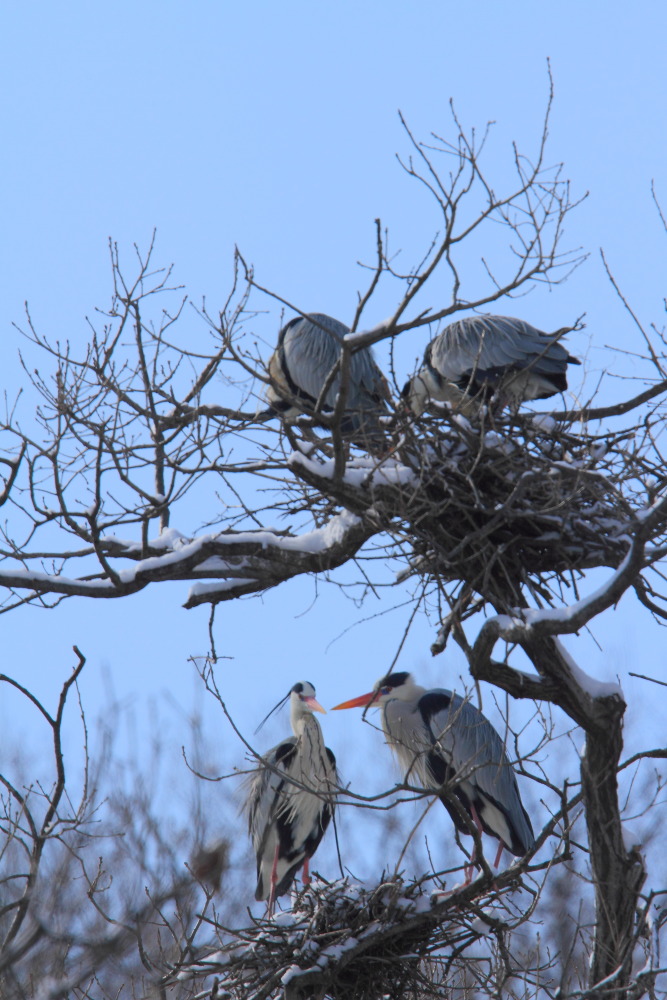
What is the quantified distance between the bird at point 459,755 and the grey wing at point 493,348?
69.6 inches

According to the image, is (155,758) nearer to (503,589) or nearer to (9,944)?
(503,589)

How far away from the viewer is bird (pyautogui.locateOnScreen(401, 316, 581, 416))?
22.1ft

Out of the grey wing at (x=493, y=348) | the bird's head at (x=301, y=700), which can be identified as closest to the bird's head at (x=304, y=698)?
the bird's head at (x=301, y=700)

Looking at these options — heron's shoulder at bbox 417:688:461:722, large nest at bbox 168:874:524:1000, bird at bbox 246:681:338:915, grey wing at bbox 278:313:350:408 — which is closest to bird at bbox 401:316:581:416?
grey wing at bbox 278:313:350:408

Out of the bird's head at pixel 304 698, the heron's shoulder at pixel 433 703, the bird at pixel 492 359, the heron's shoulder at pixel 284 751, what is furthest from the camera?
the bird's head at pixel 304 698

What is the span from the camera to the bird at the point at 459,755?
6.82 metres

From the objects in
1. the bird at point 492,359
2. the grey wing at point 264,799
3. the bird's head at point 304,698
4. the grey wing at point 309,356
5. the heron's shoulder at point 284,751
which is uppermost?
the grey wing at point 309,356

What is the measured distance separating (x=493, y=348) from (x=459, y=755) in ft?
7.49

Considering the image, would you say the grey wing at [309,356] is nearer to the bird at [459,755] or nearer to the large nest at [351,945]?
the bird at [459,755]

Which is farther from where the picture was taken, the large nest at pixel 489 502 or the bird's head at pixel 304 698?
the bird's head at pixel 304 698

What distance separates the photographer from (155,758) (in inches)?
342

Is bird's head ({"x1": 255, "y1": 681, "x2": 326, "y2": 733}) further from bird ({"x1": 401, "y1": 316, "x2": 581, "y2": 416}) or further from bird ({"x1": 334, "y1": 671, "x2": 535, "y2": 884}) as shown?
bird ({"x1": 401, "y1": 316, "x2": 581, "y2": 416})

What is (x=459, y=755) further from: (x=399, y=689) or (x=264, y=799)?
(x=264, y=799)

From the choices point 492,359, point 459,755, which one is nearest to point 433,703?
point 459,755
